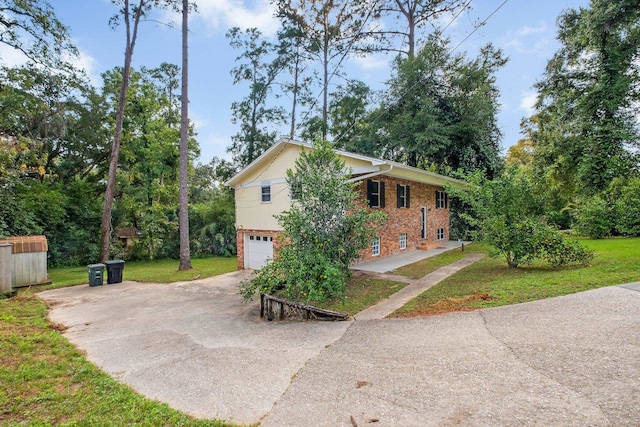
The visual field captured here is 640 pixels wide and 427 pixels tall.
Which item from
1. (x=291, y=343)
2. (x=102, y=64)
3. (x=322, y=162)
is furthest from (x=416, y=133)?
Result: (x=102, y=64)

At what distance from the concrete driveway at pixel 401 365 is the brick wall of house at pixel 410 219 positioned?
23.0ft

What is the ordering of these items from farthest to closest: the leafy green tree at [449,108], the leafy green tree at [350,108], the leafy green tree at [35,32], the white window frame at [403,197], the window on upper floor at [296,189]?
1. the leafy green tree at [350,108]
2. the leafy green tree at [449,108]
3. the white window frame at [403,197]
4. the leafy green tree at [35,32]
5. the window on upper floor at [296,189]

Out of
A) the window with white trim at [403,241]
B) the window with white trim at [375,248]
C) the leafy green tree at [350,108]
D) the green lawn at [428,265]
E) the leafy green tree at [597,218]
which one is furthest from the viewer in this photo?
the leafy green tree at [350,108]

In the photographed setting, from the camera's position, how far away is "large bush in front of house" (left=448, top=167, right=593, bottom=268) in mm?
8219

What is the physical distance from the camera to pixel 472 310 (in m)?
5.51

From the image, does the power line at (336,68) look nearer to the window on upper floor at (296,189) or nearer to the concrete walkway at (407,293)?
the window on upper floor at (296,189)

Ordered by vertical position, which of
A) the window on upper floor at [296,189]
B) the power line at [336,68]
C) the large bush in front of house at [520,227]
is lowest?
the large bush in front of house at [520,227]

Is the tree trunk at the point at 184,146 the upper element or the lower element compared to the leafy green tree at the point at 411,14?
lower

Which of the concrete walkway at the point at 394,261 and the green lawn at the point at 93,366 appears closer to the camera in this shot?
the green lawn at the point at 93,366

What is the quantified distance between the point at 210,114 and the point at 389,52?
13.0 meters

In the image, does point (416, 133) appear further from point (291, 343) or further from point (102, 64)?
point (102, 64)

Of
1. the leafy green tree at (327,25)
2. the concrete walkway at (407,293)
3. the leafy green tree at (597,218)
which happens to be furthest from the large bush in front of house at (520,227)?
the leafy green tree at (327,25)

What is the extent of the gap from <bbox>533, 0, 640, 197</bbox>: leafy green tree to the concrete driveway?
39.7 feet

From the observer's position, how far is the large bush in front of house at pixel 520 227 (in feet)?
27.0
